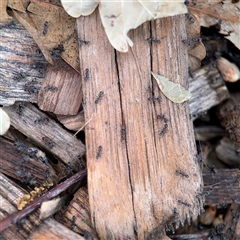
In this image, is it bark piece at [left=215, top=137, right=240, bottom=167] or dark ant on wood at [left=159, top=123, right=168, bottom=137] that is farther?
bark piece at [left=215, top=137, right=240, bottom=167]

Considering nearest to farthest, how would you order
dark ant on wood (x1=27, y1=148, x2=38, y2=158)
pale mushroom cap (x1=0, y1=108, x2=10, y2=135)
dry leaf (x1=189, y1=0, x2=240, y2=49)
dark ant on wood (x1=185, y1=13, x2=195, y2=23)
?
pale mushroom cap (x1=0, y1=108, x2=10, y2=135) → dark ant on wood (x1=27, y1=148, x2=38, y2=158) → dark ant on wood (x1=185, y1=13, x2=195, y2=23) → dry leaf (x1=189, y1=0, x2=240, y2=49)

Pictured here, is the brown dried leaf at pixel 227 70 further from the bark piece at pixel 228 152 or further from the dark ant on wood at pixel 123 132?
the dark ant on wood at pixel 123 132

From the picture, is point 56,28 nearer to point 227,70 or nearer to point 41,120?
point 41,120

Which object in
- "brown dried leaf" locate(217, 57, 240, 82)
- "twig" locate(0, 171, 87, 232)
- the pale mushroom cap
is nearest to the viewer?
"twig" locate(0, 171, 87, 232)

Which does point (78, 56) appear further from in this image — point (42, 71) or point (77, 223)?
point (77, 223)

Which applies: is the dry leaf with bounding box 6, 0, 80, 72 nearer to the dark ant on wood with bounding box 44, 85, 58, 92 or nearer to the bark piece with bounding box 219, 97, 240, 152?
the dark ant on wood with bounding box 44, 85, 58, 92

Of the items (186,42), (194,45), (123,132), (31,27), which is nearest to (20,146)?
(123,132)

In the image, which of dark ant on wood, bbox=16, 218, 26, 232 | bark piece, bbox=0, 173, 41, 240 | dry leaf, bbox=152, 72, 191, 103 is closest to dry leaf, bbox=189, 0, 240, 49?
dry leaf, bbox=152, 72, 191, 103
